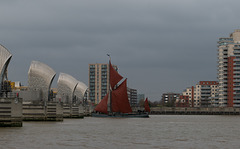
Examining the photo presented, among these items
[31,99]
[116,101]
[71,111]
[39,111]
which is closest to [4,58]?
[39,111]

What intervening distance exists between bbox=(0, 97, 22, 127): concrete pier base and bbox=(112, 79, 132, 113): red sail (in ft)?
253

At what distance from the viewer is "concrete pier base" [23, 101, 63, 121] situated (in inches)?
4077

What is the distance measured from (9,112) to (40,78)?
4988 cm

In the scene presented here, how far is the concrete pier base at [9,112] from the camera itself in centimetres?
7175

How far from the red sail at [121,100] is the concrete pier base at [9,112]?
253 feet

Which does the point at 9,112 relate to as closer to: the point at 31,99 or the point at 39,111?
the point at 39,111

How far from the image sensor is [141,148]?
4775 centimetres

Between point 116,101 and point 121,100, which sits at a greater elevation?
point 121,100

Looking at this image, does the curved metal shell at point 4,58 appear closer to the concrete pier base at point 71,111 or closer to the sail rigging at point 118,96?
the sail rigging at point 118,96

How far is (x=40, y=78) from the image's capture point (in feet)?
399

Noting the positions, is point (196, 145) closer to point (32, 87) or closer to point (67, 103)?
point (32, 87)

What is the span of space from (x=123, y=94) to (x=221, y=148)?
101341 mm

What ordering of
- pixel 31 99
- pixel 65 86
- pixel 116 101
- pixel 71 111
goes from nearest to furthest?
pixel 31 99
pixel 116 101
pixel 71 111
pixel 65 86

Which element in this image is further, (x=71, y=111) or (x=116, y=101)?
(x=71, y=111)
